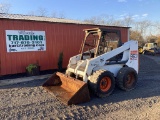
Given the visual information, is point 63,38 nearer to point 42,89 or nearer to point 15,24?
point 15,24

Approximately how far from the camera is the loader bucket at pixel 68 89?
18.8ft

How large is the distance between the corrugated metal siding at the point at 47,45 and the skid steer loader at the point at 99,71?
10.4 feet

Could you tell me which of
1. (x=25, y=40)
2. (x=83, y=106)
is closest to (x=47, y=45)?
(x=25, y=40)

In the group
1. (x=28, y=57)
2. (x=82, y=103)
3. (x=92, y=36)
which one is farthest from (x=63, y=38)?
(x=82, y=103)

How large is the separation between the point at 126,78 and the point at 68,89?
223cm

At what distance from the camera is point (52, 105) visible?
5797 millimetres

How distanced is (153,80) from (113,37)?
327 cm

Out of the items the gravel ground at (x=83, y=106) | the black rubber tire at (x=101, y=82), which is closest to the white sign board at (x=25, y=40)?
the gravel ground at (x=83, y=106)

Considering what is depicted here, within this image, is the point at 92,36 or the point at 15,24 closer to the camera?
the point at 92,36

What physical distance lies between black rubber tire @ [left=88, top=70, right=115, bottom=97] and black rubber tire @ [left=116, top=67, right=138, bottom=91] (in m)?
0.44

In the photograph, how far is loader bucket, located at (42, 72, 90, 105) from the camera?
5734 mm

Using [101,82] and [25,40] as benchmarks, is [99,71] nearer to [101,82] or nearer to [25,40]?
[101,82]

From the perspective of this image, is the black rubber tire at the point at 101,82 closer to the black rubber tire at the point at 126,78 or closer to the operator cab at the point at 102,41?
the black rubber tire at the point at 126,78

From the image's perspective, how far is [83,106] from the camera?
568 centimetres
